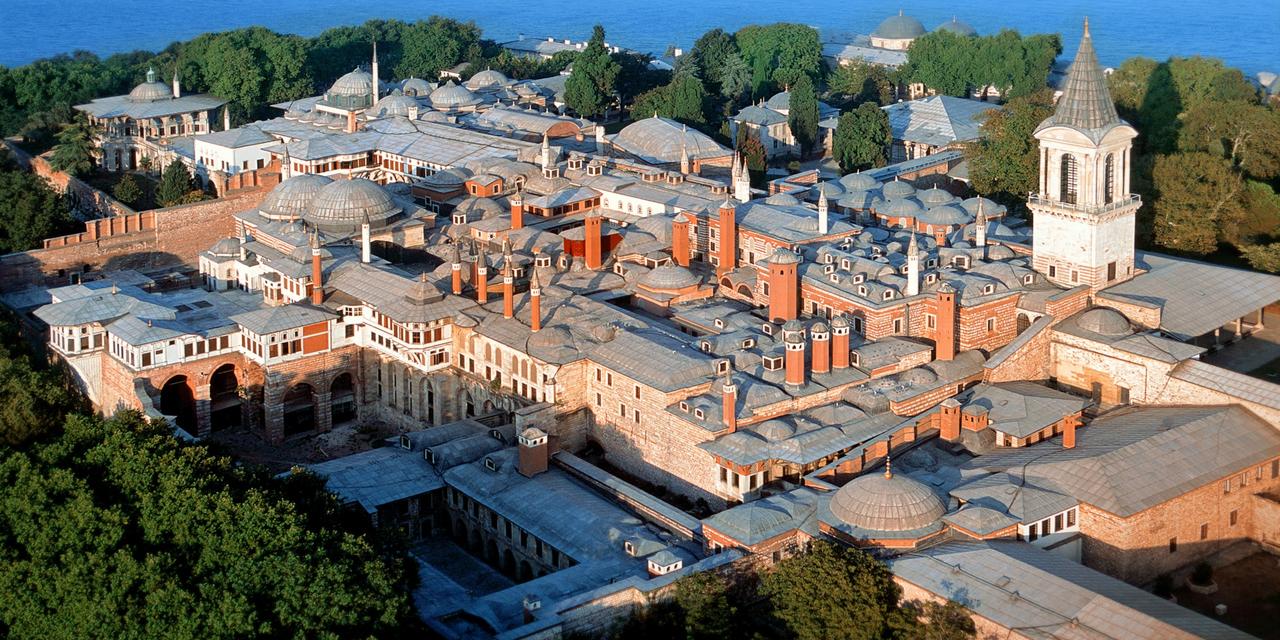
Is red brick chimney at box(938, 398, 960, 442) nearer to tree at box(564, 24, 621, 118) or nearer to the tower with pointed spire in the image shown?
the tower with pointed spire

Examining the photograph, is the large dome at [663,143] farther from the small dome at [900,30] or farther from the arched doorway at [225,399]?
the small dome at [900,30]

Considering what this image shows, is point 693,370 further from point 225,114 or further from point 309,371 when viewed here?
point 225,114

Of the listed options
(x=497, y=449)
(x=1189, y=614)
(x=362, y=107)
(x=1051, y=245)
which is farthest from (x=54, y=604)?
(x=362, y=107)

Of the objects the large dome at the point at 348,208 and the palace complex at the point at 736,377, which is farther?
the large dome at the point at 348,208

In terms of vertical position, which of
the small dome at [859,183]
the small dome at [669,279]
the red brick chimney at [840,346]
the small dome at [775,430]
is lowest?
the small dome at [775,430]

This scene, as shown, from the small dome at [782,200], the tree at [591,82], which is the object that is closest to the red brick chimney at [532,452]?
the small dome at [782,200]

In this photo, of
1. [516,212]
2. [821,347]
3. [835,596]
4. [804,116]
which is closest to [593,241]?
[516,212]

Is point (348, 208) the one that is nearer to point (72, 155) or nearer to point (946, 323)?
point (946, 323)
